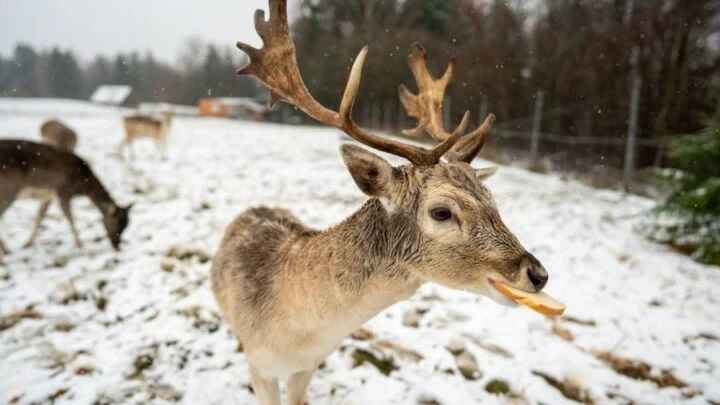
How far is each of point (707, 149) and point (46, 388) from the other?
7.33 m

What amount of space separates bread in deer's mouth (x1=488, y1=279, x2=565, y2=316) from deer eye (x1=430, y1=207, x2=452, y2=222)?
349 mm

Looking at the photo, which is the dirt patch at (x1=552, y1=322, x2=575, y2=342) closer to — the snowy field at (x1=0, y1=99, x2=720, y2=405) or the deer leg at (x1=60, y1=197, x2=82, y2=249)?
the snowy field at (x1=0, y1=99, x2=720, y2=405)

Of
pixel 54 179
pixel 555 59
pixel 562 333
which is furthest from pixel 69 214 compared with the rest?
pixel 555 59

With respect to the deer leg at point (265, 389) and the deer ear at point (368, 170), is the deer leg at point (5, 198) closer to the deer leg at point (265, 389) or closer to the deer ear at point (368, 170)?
the deer leg at point (265, 389)

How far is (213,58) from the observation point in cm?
3984

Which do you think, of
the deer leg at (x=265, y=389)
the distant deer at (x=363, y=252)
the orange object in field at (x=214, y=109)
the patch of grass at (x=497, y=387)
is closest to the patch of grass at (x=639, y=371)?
the patch of grass at (x=497, y=387)

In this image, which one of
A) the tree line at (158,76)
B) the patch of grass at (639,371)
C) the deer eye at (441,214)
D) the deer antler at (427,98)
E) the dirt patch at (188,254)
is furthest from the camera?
the tree line at (158,76)

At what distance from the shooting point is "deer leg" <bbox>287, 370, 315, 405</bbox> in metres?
2.40

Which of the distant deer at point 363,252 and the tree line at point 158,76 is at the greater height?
the tree line at point 158,76

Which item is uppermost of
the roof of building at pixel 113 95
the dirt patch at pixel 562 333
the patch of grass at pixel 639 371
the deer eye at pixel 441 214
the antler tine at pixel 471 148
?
the roof of building at pixel 113 95

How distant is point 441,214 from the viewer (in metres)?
1.65

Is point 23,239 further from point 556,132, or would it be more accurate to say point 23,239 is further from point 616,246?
point 556,132

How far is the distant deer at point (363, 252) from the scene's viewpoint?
1.59 meters

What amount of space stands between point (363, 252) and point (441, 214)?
39 centimetres
